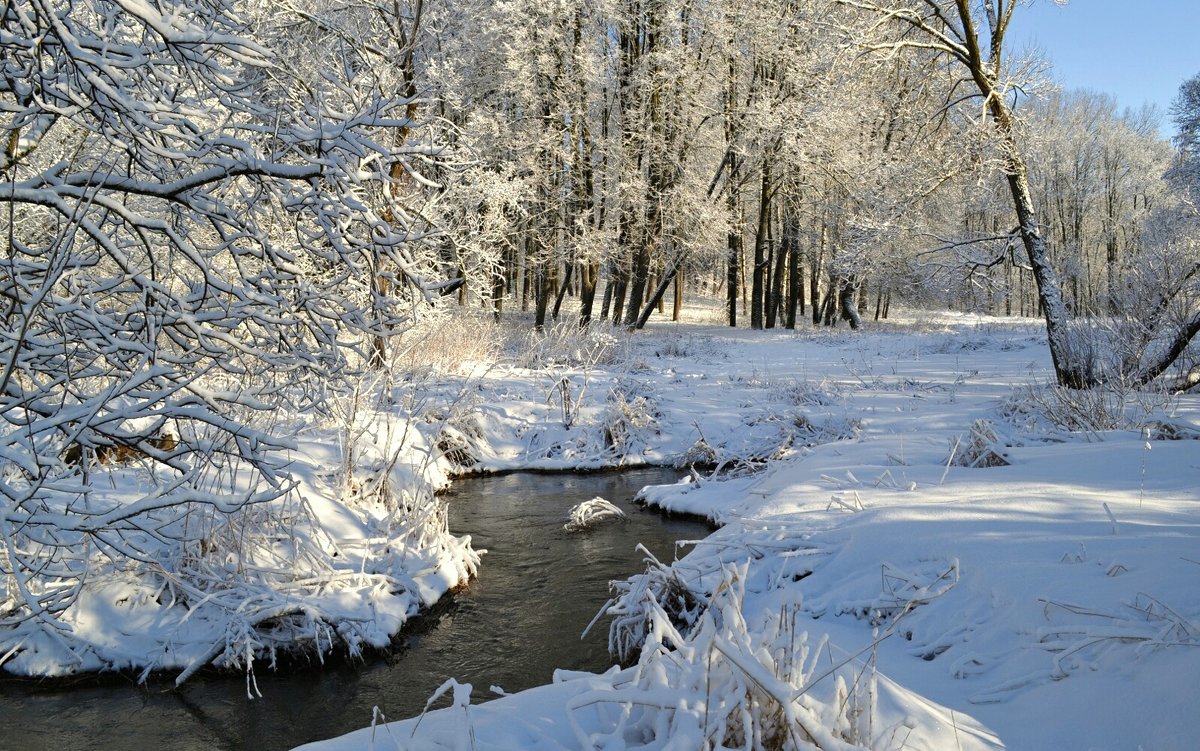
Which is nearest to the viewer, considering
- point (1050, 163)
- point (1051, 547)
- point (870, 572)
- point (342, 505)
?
point (1051, 547)

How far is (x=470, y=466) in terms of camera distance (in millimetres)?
10438

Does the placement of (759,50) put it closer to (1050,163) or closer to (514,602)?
(514,602)

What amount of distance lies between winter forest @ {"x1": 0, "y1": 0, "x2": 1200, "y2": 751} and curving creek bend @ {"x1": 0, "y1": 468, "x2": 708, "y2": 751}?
39 millimetres

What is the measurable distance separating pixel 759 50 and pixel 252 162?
66.4 feet

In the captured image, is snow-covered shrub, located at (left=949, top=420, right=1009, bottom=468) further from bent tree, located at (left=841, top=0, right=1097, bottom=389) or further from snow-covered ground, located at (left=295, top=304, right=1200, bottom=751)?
bent tree, located at (left=841, top=0, right=1097, bottom=389)

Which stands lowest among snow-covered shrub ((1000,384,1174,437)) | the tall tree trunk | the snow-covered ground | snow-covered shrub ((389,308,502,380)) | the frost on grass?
the frost on grass

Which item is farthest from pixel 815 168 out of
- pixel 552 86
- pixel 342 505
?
pixel 342 505

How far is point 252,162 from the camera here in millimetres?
3477

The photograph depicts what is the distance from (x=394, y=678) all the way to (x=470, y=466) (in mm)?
5551

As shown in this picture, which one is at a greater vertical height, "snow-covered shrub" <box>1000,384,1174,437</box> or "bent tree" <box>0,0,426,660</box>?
"bent tree" <box>0,0,426,660</box>

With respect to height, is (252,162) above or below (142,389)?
above

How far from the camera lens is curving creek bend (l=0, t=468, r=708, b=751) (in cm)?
423

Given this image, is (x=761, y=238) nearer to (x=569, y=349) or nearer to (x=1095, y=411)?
(x=569, y=349)

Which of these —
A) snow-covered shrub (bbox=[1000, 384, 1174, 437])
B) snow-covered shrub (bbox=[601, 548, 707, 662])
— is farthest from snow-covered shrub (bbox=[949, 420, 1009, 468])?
snow-covered shrub (bbox=[601, 548, 707, 662])
